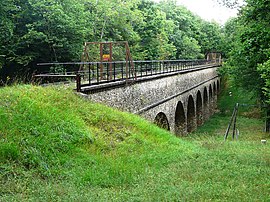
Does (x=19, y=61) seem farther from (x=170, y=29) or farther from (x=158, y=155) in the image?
(x=170, y=29)

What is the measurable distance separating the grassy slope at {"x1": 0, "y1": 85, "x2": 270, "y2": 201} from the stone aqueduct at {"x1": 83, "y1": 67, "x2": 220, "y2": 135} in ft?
7.49

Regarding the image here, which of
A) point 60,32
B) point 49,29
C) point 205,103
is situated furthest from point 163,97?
point 205,103

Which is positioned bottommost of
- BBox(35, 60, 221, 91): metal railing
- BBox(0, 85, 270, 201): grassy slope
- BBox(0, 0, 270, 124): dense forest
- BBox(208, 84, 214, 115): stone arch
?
BBox(208, 84, 214, 115): stone arch

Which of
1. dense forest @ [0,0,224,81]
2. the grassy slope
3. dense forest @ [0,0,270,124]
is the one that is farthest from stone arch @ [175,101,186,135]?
the grassy slope

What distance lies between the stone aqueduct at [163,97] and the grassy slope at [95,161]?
7.49 ft

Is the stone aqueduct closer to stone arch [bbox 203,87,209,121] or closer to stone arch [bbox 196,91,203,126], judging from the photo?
stone arch [bbox 196,91,203,126]

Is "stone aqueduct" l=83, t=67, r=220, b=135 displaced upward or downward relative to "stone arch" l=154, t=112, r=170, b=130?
upward

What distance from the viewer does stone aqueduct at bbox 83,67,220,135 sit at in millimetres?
13867

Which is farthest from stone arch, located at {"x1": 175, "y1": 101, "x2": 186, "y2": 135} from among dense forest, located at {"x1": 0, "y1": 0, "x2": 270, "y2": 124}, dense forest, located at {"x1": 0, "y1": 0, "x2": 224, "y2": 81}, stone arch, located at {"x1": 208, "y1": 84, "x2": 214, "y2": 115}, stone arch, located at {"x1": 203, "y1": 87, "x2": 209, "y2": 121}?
stone arch, located at {"x1": 208, "y1": 84, "x2": 214, "y2": 115}

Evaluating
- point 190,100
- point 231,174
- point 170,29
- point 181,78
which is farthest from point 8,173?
point 170,29

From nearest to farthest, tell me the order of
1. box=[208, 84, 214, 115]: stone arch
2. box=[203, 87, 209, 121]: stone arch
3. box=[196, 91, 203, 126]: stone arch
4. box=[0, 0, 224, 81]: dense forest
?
box=[0, 0, 224, 81]: dense forest
box=[196, 91, 203, 126]: stone arch
box=[203, 87, 209, 121]: stone arch
box=[208, 84, 214, 115]: stone arch

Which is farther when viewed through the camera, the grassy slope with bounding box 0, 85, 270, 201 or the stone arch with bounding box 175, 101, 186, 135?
the stone arch with bounding box 175, 101, 186, 135

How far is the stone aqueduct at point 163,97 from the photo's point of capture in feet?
45.5

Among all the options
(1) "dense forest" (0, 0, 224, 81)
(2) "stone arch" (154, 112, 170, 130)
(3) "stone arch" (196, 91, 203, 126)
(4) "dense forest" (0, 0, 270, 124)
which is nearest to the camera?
(2) "stone arch" (154, 112, 170, 130)
